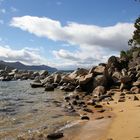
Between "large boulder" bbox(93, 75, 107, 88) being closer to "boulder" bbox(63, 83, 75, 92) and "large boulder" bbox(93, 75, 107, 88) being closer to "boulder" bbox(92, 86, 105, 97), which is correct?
"boulder" bbox(92, 86, 105, 97)

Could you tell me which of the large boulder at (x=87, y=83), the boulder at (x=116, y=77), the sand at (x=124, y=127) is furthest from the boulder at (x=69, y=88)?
the sand at (x=124, y=127)

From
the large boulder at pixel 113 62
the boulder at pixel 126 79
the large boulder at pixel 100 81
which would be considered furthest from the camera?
the large boulder at pixel 113 62

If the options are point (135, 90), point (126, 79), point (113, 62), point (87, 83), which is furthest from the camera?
point (113, 62)

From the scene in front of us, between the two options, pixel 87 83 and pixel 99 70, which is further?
pixel 99 70

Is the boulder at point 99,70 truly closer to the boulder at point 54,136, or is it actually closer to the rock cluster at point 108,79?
the rock cluster at point 108,79

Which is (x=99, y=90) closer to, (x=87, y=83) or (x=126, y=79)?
(x=126, y=79)

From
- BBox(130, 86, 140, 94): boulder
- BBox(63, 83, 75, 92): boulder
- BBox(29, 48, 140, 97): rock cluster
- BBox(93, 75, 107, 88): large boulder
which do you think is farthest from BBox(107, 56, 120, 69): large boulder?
BBox(130, 86, 140, 94): boulder

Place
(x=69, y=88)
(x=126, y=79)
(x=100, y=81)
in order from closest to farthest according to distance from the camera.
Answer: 1. (x=126, y=79)
2. (x=100, y=81)
3. (x=69, y=88)

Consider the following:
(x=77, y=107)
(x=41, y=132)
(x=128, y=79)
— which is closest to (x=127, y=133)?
(x=41, y=132)

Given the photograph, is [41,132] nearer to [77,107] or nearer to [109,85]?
[77,107]

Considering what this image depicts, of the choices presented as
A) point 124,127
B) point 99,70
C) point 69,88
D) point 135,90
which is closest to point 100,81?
point 99,70

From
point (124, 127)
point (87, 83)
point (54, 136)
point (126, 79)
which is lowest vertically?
point (54, 136)

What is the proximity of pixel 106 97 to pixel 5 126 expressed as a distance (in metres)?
17.0

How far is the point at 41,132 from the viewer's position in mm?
20750
